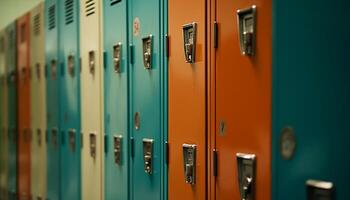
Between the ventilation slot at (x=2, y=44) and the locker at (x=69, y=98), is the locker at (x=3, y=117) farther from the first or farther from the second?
the locker at (x=69, y=98)

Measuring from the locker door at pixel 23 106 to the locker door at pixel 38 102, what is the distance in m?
0.21

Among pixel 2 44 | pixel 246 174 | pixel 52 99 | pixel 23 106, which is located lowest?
pixel 246 174

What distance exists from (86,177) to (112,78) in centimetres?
96

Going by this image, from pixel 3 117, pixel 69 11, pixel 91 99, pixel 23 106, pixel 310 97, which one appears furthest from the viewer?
pixel 3 117

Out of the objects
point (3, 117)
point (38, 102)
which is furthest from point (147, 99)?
point (3, 117)

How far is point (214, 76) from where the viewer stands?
2012 millimetres

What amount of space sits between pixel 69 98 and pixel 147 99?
1530 mm

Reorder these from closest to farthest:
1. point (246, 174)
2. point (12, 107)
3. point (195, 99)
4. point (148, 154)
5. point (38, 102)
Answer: point (246, 174) < point (195, 99) < point (148, 154) < point (38, 102) < point (12, 107)

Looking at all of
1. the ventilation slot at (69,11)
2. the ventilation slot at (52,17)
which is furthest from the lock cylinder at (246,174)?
the ventilation slot at (52,17)

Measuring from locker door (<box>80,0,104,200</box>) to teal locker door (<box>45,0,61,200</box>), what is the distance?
0.68 meters

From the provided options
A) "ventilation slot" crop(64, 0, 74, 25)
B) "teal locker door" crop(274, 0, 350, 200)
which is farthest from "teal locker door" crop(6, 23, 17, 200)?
"teal locker door" crop(274, 0, 350, 200)

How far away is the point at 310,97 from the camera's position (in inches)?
58.6

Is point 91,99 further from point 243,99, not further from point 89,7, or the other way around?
point 243,99

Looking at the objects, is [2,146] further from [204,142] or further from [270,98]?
[270,98]
